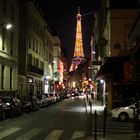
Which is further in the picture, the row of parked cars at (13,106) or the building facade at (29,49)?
the building facade at (29,49)

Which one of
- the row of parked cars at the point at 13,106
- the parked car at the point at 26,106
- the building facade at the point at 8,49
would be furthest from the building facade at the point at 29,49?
the parked car at the point at 26,106

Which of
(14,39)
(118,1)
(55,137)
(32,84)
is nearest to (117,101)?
(118,1)

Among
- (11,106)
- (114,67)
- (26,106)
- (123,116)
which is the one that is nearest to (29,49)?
(26,106)

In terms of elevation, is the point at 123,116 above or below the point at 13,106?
below

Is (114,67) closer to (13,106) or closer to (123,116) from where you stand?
(123,116)

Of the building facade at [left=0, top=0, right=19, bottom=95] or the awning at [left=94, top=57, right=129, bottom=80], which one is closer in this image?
the awning at [left=94, top=57, right=129, bottom=80]

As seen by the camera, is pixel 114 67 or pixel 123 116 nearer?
pixel 123 116

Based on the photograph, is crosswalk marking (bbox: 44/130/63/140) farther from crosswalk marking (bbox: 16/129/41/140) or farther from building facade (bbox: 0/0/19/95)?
building facade (bbox: 0/0/19/95)

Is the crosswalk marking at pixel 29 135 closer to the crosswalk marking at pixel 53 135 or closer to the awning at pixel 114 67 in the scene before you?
the crosswalk marking at pixel 53 135

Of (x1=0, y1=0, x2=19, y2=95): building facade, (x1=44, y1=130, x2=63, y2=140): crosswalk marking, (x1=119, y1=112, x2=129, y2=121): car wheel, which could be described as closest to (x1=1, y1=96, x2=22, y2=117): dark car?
(x1=119, y1=112, x2=129, y2=121): car wheel

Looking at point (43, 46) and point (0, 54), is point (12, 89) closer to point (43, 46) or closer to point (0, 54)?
point (0, 54)

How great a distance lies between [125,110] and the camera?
29.0 metres

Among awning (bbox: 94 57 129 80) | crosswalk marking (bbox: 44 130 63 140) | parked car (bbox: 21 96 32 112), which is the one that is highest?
awning (bbox: 94 57 129 80)

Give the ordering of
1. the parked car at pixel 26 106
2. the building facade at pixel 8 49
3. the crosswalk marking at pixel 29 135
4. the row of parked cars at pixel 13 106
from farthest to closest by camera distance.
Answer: the building facade at pixel 8 49 < the parked car at pixel 26 106 < the row of parked cars at pixel 13 106 < the crosswalk marking at pixel 29 135
